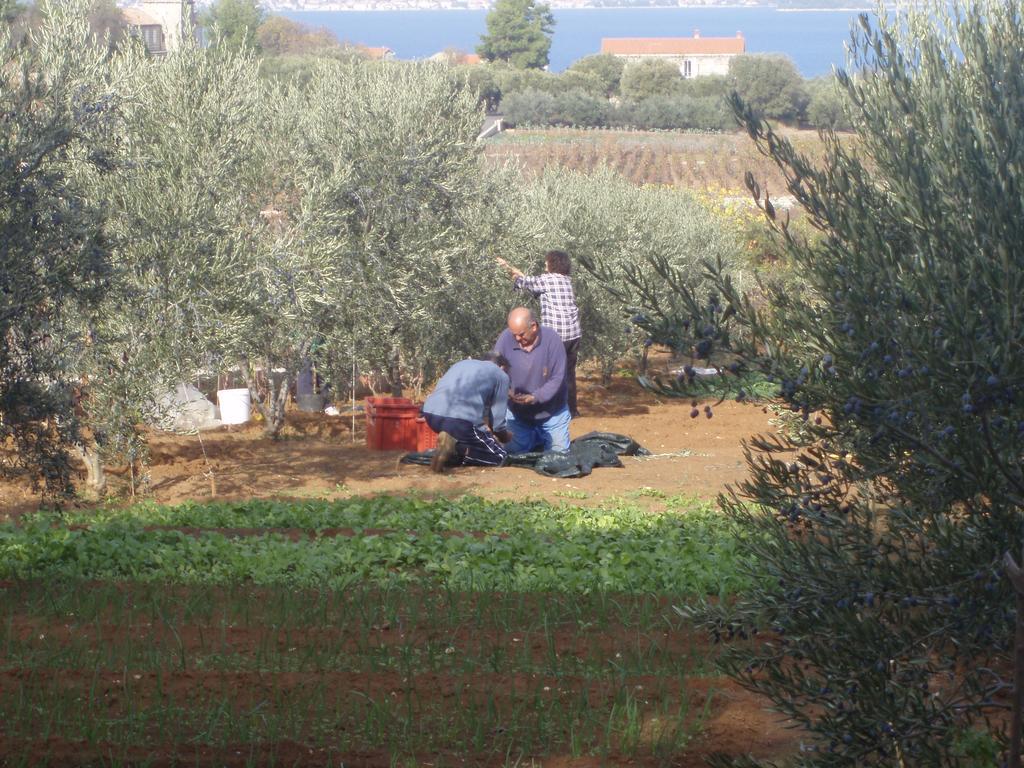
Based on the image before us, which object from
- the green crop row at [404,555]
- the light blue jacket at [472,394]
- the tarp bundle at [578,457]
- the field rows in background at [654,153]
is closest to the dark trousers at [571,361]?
the tarp bundle at [578,457]

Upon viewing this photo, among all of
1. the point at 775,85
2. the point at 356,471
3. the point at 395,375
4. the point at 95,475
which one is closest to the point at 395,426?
the point at 356,471

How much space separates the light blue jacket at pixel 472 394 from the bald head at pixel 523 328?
1.63 ft

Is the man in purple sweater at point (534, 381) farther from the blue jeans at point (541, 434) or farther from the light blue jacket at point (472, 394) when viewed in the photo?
the light blue jacket at point (472, 394)

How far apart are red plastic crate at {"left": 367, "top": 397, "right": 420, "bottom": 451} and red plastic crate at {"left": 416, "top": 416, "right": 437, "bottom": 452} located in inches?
0.7

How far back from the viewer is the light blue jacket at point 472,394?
11281 millimetres

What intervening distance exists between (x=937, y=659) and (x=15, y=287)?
5327mm

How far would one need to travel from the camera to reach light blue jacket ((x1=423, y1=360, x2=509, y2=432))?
11.3 metres

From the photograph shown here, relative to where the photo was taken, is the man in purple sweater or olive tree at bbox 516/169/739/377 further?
olive tree at bbox 516/169/739/377

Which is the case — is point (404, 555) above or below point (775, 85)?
below

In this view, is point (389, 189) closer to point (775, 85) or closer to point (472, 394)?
point (472, 394)

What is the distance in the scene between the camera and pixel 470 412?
1148 centimetres

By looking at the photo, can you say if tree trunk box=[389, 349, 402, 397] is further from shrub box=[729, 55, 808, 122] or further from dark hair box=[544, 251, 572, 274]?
shrub box=[729, 55, 808, 122]

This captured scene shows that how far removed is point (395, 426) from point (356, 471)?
99 cm

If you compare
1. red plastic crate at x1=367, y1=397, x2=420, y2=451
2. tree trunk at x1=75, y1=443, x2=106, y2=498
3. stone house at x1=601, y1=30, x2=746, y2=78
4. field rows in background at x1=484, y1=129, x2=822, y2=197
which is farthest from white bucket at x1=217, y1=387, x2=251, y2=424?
stone house at x1=601, y1=30, x2=746, y2=78
